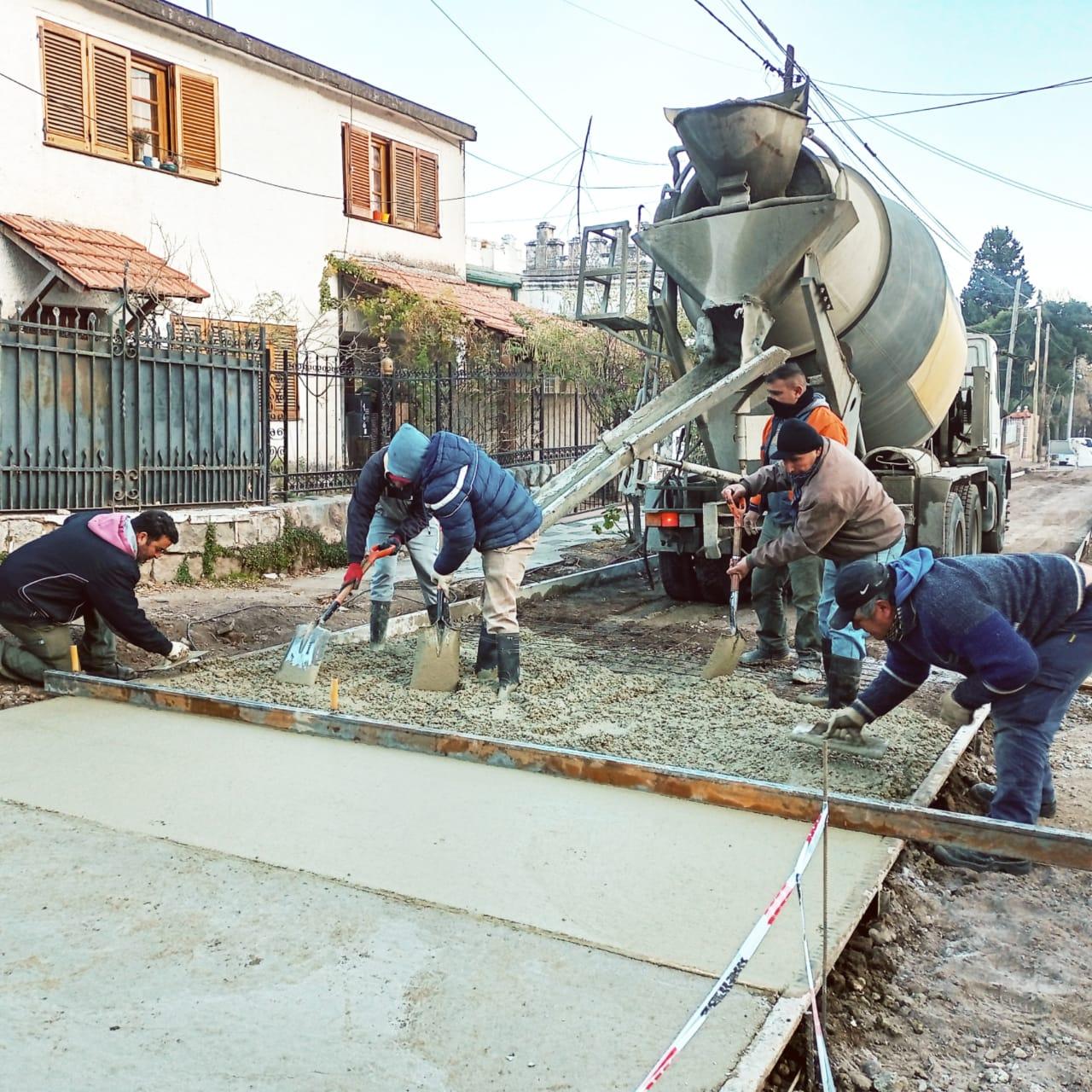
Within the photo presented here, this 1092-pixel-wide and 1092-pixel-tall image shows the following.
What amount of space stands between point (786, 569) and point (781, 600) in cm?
30

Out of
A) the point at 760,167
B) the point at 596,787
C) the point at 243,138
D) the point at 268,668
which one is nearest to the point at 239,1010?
the point at 596,787

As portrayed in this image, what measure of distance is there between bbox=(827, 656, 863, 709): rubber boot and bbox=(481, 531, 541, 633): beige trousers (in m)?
1.59

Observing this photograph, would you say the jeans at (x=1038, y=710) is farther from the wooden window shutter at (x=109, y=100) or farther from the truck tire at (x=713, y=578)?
the wooden window shutter at (x=109, y=100)

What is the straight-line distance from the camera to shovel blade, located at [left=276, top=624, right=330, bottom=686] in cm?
551

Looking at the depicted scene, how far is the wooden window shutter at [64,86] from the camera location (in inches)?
454

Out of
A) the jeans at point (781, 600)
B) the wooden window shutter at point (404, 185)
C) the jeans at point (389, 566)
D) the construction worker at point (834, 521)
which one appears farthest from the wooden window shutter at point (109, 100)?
the construction worker at point (834, 521)

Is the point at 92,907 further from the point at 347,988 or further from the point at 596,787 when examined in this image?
the point at 596,787

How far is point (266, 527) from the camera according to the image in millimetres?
9594

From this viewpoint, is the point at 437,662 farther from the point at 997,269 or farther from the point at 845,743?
the point at 997,269

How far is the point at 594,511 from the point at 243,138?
7.22 m

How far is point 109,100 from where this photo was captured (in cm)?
1219

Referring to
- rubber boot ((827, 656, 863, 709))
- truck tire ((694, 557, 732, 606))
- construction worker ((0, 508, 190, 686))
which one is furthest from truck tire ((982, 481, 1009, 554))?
construction worker ((0, 508, 190, 686))

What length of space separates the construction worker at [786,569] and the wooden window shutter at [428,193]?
12.0m

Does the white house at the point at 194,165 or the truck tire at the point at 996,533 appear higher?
the white house at the point at 194,165
